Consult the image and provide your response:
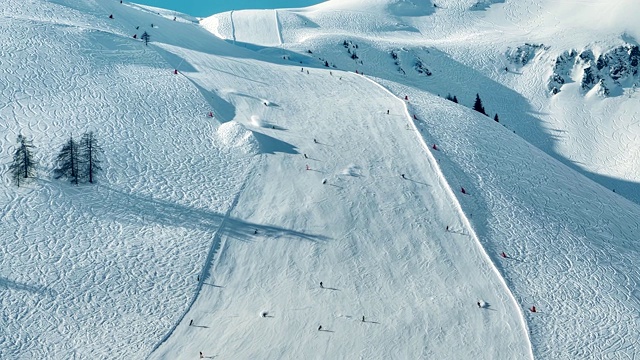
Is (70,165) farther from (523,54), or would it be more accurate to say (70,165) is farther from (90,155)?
(523,54)

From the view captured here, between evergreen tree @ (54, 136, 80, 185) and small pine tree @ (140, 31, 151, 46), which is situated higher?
small pine tree @ (140, 31, 151, 46)

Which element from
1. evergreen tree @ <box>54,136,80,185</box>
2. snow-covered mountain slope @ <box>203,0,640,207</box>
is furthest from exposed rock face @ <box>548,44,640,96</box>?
evergreen tree @ <box>54,136,80,185</box>

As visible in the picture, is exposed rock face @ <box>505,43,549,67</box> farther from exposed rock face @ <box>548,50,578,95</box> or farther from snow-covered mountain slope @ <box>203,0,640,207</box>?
exposed rock face @ <box>548,50,578,95</box>

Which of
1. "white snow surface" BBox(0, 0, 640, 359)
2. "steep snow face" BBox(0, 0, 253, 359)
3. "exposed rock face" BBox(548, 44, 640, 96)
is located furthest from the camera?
"exposed rock face" BBox(548, 44, 640, 96)

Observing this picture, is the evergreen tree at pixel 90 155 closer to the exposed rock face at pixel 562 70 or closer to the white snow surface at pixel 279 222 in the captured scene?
the white snow surface at pixel 279 222

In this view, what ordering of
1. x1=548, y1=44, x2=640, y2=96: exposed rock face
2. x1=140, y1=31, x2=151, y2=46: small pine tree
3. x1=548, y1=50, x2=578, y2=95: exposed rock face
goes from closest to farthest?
x1=140, y1=31, x2=151, y2=46: small pine tree < x1=548, y1=44, x2=640, y2=96: exposed rock face < x1=548, y1=50, x2=578, y2=95: exposed rock face

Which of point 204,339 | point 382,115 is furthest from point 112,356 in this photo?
point 382,115
